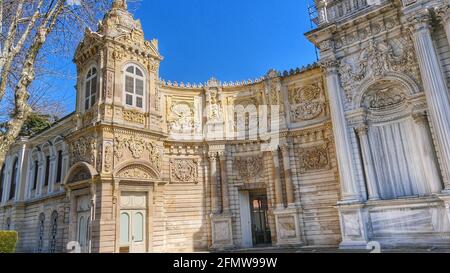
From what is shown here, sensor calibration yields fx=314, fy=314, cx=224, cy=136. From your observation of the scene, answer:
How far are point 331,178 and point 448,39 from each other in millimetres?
7233

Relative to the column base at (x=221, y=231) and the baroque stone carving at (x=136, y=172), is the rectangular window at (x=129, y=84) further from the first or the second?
the column base at (x=221, y=231)

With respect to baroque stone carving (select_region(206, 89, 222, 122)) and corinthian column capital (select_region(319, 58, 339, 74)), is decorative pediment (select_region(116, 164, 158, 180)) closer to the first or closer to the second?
baroque stone carving (select_region(206, 89, 222, 122))

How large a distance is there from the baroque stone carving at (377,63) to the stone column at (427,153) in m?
1.71

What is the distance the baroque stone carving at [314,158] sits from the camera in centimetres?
1534

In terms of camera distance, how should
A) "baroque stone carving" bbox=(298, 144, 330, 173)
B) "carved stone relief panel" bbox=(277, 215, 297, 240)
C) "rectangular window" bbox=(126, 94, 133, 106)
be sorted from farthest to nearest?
"rectangular window" bbox=(126, 94, 133, 106) → "baroque stone carving" bbox=(298, 144, 330, 173) → "carved stone relief panel" bbox=(277, 215, 297, 240)

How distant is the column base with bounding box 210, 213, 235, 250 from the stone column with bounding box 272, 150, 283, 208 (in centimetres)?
263

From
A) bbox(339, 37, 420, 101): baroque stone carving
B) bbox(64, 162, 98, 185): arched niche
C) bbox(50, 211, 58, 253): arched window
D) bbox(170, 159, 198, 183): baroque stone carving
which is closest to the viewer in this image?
bbox(339, 37, 420, 101): baroque stone carving

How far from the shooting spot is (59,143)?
1906 centimetres

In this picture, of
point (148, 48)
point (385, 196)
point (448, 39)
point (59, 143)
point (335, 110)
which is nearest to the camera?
point (448, 39)

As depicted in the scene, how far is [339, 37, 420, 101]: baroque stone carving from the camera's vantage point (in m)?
12.2

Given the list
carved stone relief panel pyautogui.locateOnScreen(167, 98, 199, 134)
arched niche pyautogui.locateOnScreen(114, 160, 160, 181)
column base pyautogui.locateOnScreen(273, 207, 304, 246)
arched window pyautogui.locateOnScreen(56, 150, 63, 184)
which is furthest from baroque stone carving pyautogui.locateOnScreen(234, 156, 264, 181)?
arched window pyautogui.locateOnScreen(56, 150, 63, 184)
